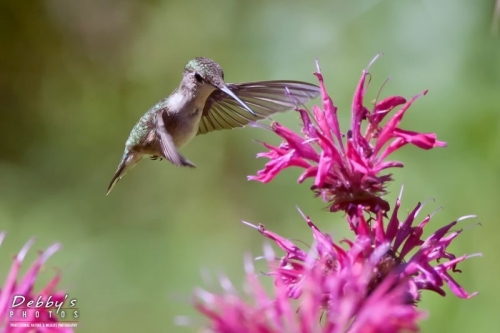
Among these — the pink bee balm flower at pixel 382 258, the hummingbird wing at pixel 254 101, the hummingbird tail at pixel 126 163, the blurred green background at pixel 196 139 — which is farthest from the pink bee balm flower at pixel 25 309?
the blurred green background at pixel 196 139

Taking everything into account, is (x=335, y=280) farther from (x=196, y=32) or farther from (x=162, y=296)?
(x=196, y=32)

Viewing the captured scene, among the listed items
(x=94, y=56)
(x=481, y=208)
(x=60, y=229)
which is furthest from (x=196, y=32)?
(x=481, y=208)

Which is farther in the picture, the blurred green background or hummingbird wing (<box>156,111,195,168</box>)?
the blurred green background

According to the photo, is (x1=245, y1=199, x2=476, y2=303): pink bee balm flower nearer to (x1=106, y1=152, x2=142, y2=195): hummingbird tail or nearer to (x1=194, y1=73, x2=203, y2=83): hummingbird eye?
(x1=194, y1=73, x2=203, y2=83): hummingbird eye

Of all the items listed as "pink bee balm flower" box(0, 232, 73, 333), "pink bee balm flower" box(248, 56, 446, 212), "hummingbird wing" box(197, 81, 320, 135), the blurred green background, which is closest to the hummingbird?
"hummingbird wing" box(197, 81, 320, 135)

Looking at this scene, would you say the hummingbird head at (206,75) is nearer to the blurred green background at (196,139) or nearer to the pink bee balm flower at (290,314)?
the pink bee balm flower at (290,314)

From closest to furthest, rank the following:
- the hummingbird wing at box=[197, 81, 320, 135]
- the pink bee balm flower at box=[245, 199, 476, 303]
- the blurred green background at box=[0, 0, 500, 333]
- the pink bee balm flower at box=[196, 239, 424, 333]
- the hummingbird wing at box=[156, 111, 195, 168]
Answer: the pink bee balm flower at box=[196, 239, 424, 333]
the pink bee balm flower at box=[245, 199, 476, 303]
the hummingbird wing at box=[156, 111, 195, 168]
the hummingbird wing at box=[197, 81, 320, 135]
the blurred green background at box=[0, 0, 500, 333]

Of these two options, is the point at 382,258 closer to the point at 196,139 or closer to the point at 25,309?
the point at 25,309
